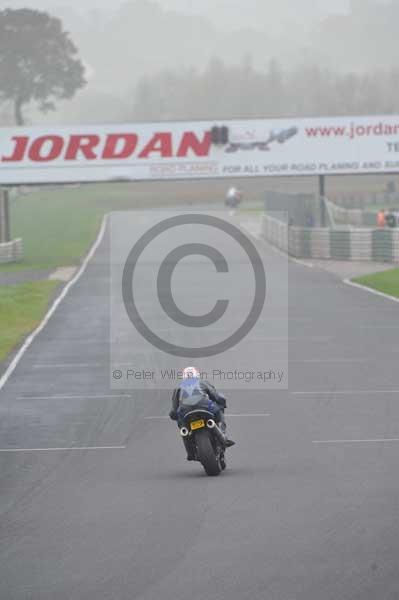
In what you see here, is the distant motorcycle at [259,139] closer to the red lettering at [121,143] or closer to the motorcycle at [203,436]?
the red lettering at [121,143]

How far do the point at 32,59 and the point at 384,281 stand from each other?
107 metres

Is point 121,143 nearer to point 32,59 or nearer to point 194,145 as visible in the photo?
point 194,145

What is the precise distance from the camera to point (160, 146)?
2176 inches

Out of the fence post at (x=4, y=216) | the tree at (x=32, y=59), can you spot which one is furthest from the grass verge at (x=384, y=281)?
the tree at (x=32, y=59)

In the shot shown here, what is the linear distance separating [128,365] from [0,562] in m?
14.2

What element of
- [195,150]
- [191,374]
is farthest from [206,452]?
[195,150]

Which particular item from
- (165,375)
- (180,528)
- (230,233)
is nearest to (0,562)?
(180,528)

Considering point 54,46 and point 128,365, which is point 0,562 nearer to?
point 128,365

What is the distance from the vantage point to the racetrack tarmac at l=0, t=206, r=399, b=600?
969 centimetres

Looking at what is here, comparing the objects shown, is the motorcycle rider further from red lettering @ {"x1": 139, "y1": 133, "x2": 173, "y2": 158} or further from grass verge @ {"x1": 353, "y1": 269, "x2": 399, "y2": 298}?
red lettering @ {"x1": 139, "y1": 133, "x2": 173, "y2": 158}

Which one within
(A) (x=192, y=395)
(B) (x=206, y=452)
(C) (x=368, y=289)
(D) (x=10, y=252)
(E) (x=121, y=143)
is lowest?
(B) (x=206, y=452)

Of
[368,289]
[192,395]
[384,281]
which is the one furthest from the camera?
[384,281]

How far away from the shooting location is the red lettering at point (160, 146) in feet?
181

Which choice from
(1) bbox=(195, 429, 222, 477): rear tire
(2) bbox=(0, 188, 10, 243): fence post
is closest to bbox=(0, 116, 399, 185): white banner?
(2) bbox=(0, 188, 10, 243): fence post
